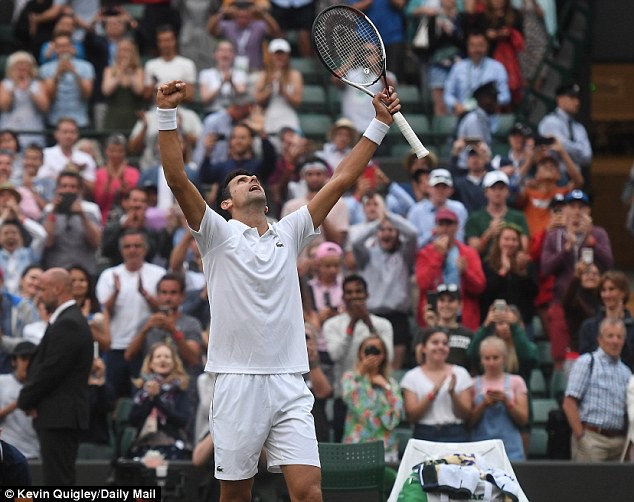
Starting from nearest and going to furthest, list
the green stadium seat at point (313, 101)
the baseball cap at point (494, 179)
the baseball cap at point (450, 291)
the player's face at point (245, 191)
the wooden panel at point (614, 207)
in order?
the player's face at point (245, 191) → the baseball cap at point (450, 291) → the baseball cap at point (494, 179) → the green stadium seat at point (313, 101) → the wooden panel at point (614, 207)

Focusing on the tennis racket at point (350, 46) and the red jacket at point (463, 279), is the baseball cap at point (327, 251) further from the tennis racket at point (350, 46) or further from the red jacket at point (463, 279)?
the tennis racket at point (350, 46)

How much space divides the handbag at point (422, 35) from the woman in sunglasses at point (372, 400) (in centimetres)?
580

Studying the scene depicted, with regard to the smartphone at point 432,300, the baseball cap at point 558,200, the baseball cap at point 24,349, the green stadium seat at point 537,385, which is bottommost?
the green stadium seat at point 537,385

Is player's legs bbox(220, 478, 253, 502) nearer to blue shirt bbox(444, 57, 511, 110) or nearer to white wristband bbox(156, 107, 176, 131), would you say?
white wristband bbox(156, 107, 176, 131)

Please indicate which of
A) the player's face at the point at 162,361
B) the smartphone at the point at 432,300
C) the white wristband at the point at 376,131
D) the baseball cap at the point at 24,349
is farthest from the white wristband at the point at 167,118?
the smartphone at the point at 432,300

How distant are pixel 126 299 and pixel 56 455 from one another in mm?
2362

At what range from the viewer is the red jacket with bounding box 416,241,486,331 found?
457 inches

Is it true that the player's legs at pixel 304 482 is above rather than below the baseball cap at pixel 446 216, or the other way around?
below

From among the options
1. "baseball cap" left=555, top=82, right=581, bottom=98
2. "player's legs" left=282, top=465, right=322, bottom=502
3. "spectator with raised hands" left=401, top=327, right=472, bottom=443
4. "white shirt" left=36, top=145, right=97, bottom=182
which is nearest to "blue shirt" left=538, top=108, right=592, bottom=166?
"baseball cap" left=555, top=82, right=581, bottom=98

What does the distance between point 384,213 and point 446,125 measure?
10.9ft

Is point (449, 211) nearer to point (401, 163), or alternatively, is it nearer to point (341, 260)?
point (341, 260)

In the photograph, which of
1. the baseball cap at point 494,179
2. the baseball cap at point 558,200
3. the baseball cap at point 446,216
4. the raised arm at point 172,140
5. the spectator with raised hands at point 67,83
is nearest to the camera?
the raised arm at point 172,140

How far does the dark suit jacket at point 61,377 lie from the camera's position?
9.31 m

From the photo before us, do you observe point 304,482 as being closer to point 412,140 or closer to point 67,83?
point 412,140
